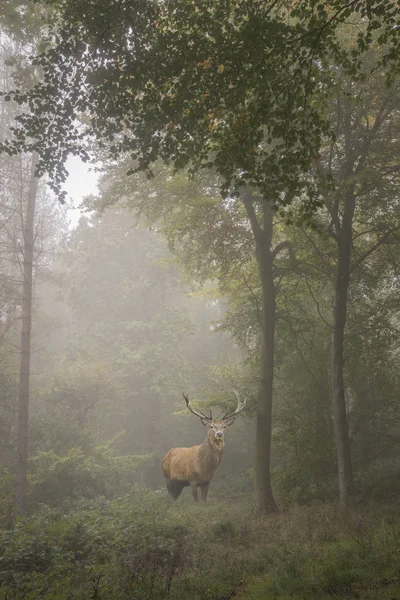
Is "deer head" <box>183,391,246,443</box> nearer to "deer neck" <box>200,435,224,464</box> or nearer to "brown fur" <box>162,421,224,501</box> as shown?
"brown fur" <box>162,421,224,501</box>

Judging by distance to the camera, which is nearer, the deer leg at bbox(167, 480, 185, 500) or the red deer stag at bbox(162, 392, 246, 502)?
the red deer stag at bbox(162, 392, 246, 502)

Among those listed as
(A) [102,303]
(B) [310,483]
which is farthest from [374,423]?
(A) [102,303]

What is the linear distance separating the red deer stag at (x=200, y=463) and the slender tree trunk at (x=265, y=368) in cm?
125

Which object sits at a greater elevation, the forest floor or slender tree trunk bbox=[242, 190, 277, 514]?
slender tree trunk bbox=[242, 190, 277, 514]

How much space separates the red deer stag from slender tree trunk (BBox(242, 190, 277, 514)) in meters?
1.25

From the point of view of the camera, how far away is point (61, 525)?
746 cm

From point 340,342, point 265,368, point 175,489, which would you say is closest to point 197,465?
point 175,489

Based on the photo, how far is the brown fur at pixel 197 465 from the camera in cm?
1322

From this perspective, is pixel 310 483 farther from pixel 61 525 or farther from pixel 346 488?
pixel 61 525

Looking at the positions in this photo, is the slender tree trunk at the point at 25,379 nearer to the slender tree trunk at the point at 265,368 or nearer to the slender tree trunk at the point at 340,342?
the slender tree trunk at the point at 265,368

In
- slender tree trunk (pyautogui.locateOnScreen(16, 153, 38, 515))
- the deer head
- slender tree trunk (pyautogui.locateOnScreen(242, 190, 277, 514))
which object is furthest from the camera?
slender tree trunk (pyautogui.locateOnScreen(16, 153, 38, 515))

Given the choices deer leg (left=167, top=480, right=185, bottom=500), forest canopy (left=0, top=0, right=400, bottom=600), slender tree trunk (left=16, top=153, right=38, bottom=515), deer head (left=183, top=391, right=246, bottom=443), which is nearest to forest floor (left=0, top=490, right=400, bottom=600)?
forest canopy (left=0, top=0, right=400, bottom=600)

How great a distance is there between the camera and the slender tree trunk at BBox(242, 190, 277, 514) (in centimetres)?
1065

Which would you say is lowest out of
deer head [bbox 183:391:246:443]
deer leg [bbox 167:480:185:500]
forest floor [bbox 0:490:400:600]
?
deer leg [bbox 167:480:185:500]
